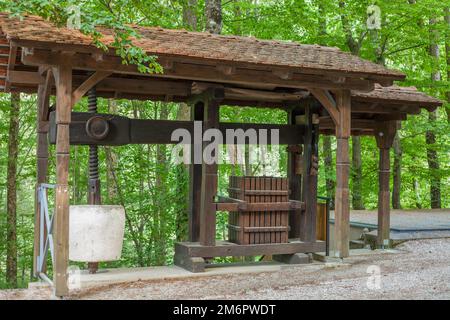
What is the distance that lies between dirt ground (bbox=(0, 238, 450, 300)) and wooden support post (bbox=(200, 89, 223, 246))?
690 mm

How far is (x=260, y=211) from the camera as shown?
28.7 ft

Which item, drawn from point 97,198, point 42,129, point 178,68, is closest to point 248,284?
point 97,198

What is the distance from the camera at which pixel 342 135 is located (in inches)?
344

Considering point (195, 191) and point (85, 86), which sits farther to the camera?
point (195, 191)

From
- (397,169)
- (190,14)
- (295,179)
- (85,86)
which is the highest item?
(190,14)

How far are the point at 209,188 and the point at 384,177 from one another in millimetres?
4238

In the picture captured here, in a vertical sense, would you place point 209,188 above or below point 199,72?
below

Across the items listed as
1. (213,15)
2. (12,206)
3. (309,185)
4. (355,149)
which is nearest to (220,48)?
(309,185)

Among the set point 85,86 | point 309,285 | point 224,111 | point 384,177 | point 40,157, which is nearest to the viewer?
point 85,86

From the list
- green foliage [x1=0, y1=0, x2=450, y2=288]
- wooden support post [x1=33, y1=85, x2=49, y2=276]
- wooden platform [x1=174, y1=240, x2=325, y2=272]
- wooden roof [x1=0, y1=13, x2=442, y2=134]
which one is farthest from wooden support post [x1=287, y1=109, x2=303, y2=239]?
wooden support post [x1=33, y1=85, x2=49, y2=276]

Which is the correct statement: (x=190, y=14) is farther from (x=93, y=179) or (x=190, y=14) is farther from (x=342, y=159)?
(x=93, y=179)

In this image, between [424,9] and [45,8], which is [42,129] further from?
[424,9]

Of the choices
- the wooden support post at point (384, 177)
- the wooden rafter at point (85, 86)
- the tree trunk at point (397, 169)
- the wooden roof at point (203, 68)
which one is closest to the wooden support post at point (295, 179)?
the wooden roof at point (203, 68)
